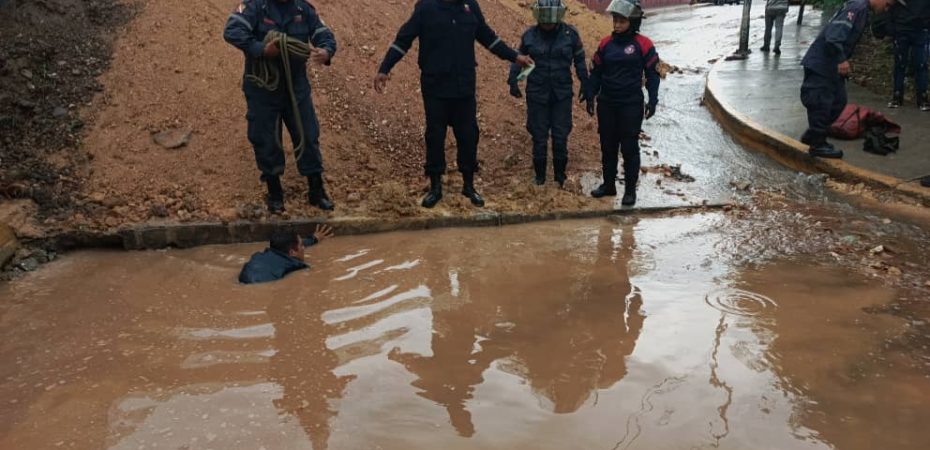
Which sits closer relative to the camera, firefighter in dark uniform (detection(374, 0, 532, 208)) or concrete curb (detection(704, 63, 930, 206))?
firefighter in dark uniform (detection(374, 0, 532, 208))

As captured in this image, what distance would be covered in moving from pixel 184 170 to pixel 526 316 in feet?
11.3

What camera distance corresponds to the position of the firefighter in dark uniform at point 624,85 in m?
5.53

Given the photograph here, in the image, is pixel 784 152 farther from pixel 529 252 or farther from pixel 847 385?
pixel 847 385

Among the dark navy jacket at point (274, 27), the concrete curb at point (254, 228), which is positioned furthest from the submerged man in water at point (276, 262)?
the dark navy jacket at point (274, 27)

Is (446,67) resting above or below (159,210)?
above

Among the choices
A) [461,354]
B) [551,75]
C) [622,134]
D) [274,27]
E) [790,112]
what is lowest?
[461,354]

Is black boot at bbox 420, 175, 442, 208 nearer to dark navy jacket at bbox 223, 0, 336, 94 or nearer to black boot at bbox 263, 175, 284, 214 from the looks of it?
black boot at bbox 263, 175, 284, 214

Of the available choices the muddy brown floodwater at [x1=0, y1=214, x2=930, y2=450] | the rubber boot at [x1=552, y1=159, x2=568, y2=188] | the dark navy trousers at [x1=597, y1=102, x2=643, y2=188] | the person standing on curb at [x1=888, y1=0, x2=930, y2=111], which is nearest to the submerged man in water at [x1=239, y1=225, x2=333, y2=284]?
the muddy brown floodwater at [x1=0, y1=214, x2=930, y2=450]

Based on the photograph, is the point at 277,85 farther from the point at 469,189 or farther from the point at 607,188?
the point at 607,188

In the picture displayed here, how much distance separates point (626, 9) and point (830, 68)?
240 centimetres

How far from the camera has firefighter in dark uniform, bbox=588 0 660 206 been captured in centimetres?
553

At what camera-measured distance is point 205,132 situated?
20.1 feet

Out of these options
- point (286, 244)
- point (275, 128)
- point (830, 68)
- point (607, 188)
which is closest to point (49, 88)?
point (275, 128)

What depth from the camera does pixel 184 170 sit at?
5770mm
